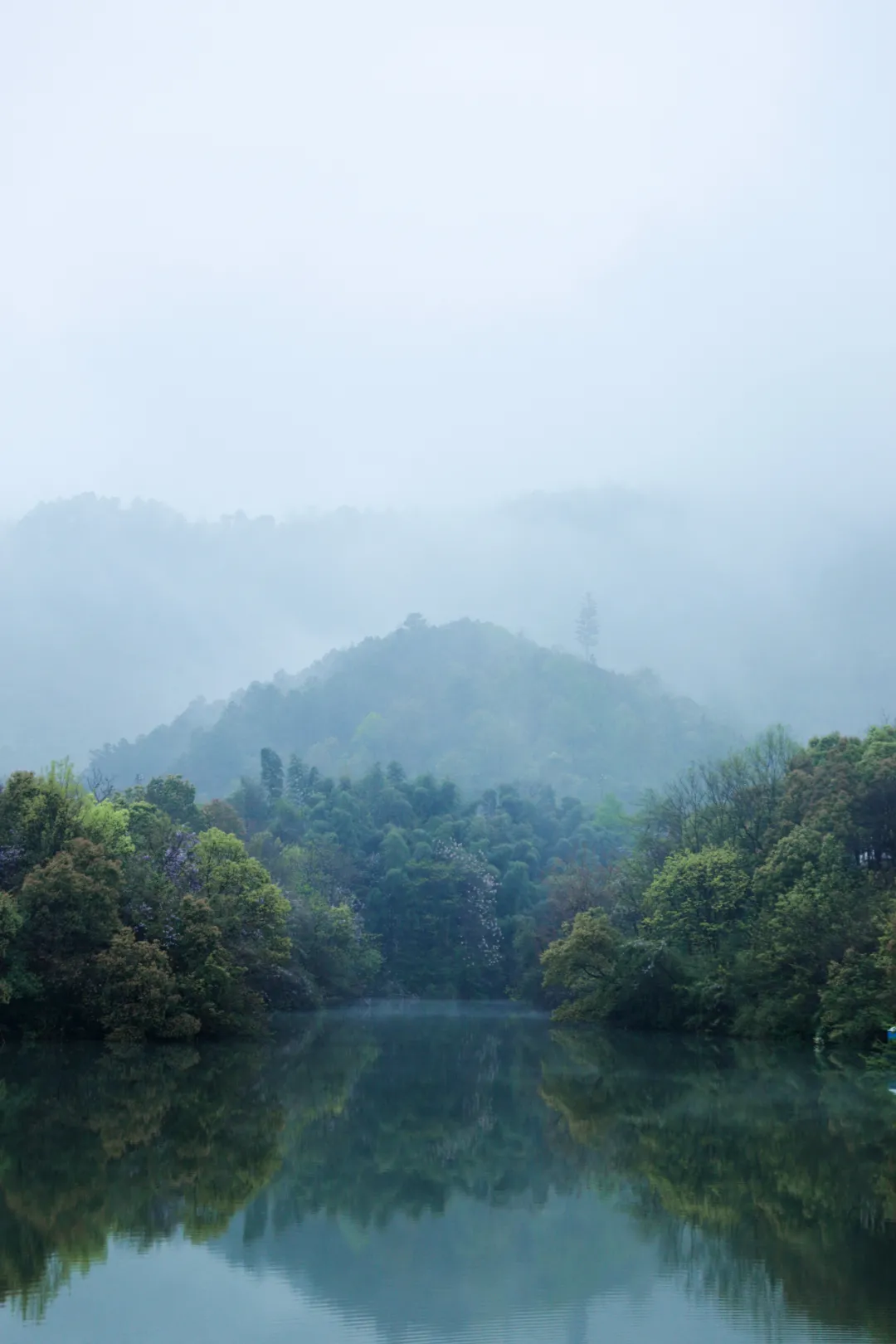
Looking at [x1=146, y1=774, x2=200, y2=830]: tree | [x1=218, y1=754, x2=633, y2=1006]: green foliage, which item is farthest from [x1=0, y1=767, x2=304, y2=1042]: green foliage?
[x1=146, y1=774, x2=200, y2=830]: tree

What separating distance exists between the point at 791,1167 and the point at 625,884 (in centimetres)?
3902

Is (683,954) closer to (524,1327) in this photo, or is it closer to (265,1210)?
(265,1210)

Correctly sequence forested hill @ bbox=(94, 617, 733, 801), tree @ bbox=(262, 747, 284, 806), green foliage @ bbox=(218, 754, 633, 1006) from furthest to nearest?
forested hill @ bbox=(94, 617, 733, 801) < tree @ bbox=(262, 747, 284, 806) < green foliage @ bbox=(218, 754, 633, 1006)

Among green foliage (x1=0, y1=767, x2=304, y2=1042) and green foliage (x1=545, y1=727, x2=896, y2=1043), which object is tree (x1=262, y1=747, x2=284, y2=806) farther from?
green foliage (x1=0, y1=767, x2=304, y2=1042)

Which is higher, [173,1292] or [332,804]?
[332,804]

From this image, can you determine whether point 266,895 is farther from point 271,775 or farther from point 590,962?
point 271,775

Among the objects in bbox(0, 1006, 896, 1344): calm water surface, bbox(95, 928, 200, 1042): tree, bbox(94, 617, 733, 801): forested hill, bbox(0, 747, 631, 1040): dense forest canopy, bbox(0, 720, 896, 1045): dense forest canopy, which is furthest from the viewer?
bbox(94, 617, 733, 801): forested hill

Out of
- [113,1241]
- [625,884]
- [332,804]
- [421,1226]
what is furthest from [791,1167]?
[332,804]

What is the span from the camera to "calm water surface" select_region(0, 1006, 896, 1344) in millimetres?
10477

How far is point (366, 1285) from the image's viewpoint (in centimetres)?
1133

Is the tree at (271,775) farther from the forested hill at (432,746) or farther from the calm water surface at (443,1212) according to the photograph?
the calm water surface at (443,1212)

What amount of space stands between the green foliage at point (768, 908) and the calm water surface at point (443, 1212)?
1033 centimetres

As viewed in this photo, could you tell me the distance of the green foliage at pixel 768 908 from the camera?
38250 millimetres

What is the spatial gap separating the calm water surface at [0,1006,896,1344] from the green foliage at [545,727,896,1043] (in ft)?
33.9
